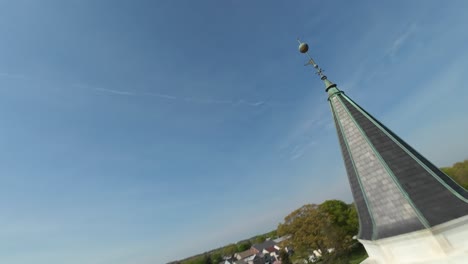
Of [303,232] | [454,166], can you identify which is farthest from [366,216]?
[454,166]

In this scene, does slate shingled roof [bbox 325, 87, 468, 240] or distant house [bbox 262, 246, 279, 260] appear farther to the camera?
distant house [bbox 262, 246, 279, 260]

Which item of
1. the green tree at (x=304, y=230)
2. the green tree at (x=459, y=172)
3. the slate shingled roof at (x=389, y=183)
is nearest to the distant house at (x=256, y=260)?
the green tree at (x=304, y=230)

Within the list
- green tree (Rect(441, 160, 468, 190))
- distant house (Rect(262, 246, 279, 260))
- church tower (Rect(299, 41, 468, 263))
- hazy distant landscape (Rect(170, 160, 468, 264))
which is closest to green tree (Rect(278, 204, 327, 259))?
hazy distant landscape (Rect(170, 160, 468, 264))

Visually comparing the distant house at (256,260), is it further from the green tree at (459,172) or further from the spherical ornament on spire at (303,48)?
the spherical ornament on spire at (303,48)

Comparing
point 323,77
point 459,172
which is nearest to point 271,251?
point 459,172

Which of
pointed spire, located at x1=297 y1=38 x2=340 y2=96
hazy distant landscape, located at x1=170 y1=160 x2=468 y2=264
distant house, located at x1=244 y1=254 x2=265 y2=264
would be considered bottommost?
distant house, located at x1=244 y1=254 x2=265 y2=264

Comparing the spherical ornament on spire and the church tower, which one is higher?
the spherical ornament on spire

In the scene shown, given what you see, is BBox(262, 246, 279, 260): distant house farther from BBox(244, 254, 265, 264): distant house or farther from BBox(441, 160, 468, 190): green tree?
BBox(441, 160, 468, 190): green tree

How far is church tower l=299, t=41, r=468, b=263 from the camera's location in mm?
5570

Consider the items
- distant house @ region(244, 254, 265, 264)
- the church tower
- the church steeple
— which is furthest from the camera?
distant house @ region(244, 254, 265, 264)

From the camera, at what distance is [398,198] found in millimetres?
6434

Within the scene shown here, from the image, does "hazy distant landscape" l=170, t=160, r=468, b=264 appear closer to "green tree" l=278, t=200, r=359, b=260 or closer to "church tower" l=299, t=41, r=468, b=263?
"green tree" l=278, t=200, r=359, b=260

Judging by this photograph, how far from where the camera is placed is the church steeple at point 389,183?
19.5ft

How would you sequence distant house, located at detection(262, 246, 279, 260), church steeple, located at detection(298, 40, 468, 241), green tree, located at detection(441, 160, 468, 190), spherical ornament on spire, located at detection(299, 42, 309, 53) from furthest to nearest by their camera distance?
1. distant house, located at detection(262, 246, 279, 260)
2. green tree, located at detection(441, 160, 468, 190)
3. spherical ornament on spire, located at detection(299, 42, 309, 53)
4. church steeple, located at detection(298, 40, 468, 241)
